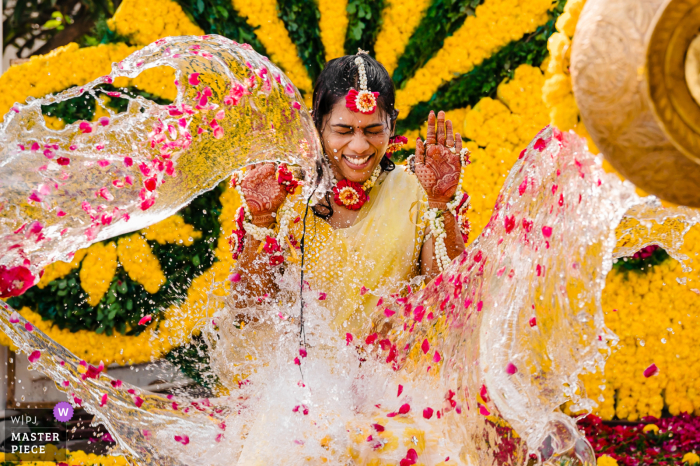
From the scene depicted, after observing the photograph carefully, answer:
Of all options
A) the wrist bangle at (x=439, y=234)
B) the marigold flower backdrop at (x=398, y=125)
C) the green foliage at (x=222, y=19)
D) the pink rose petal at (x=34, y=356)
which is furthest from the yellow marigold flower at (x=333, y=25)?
the pink rose petal at (x=34, y=356)

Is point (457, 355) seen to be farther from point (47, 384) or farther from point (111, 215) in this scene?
point (47, 384)

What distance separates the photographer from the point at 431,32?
10.5ft

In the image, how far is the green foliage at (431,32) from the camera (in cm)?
315

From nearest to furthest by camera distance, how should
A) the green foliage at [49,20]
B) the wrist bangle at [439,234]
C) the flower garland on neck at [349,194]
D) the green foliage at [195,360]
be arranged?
the wrist bangle at [439,234]
the flower garland on neck at [349,194]
the green foliage at [195,360]
the green foliage at [49,20]

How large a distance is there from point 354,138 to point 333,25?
1408 millimetres

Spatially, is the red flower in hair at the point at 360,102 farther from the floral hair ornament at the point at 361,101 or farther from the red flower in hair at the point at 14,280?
the red flower in hair at the point at 14,280

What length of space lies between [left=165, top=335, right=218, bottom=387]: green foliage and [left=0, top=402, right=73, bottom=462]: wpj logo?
2.26ft

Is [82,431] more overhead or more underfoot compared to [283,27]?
more underfoot

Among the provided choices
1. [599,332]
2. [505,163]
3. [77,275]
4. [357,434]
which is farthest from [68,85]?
[599,332]

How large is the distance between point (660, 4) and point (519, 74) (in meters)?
2.52

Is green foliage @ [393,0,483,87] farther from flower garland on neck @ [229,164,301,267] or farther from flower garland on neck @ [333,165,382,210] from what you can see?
flower garland on neck @ [229,164,301,267]

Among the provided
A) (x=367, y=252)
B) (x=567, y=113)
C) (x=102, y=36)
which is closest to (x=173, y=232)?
(x=102, y=36)

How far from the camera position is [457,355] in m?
1.55

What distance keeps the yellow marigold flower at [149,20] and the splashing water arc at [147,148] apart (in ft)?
4.76
